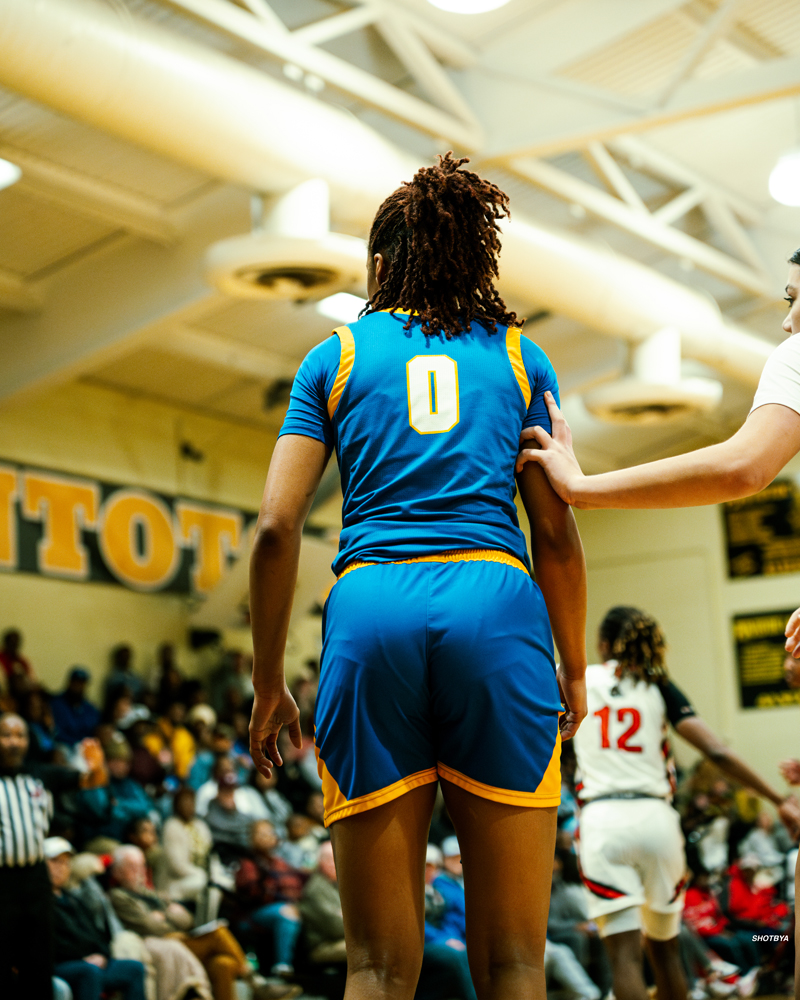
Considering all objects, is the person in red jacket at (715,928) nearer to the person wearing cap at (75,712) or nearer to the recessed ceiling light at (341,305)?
the person wearing cap at (75,712)

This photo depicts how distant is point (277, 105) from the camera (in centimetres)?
773

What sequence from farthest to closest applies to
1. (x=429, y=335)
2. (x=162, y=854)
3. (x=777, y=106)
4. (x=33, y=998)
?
(x=777, y=106) → (x=162, y=854) → (x=33, y=998) → (x=429, y=335)

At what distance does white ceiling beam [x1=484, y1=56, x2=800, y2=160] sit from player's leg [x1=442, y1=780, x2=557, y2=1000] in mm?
7352

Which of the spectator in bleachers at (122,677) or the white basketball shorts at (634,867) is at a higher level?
the spectator in bleachers at (122,677)

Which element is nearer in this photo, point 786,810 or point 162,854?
point 786,810

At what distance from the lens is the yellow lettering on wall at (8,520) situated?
42.0 feet

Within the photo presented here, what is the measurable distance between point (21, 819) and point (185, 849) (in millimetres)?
3720

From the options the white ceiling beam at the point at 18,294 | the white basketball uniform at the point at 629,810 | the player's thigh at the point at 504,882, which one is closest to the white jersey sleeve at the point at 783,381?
the player's thigh at the point at 504,882

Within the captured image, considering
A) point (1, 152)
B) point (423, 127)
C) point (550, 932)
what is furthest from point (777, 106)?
point (550, 932)

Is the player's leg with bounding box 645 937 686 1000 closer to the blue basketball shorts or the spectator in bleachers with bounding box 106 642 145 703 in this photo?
the blue basketball shorts

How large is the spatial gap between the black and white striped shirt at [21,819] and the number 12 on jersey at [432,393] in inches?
194

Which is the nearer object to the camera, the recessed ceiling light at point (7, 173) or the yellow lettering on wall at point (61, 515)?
the recessed ceiling light at point (7, 173)

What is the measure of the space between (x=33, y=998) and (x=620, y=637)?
151 inches

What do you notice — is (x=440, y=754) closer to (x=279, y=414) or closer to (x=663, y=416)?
(x=663, y=416)
